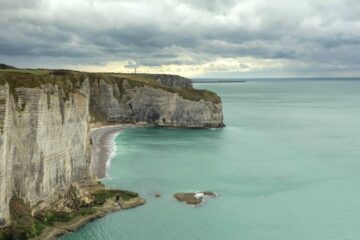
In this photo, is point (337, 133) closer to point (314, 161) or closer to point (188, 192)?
point (314, 161)

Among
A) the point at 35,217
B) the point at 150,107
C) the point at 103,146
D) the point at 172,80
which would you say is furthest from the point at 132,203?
the point at 172,80

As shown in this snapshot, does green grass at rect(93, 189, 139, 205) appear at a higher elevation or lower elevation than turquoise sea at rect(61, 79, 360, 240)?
higher

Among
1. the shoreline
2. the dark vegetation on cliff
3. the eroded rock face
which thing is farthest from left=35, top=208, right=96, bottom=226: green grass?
the eroded rock face

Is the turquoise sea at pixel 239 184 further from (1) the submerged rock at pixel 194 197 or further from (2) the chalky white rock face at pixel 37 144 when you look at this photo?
(2) the chalky white rock face at pixel 37 144

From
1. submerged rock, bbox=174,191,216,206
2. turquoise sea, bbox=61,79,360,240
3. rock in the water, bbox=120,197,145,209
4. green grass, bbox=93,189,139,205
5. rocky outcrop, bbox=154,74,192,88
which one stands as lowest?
turquoise sea, bbox=61,79,360,240

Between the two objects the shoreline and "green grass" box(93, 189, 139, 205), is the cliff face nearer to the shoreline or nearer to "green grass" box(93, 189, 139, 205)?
"green grass" box(93, 189, 139, 205)

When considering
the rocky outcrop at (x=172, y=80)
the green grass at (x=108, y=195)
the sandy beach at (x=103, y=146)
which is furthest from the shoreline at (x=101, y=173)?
the rocky outcrop at (x=172, y=80)
